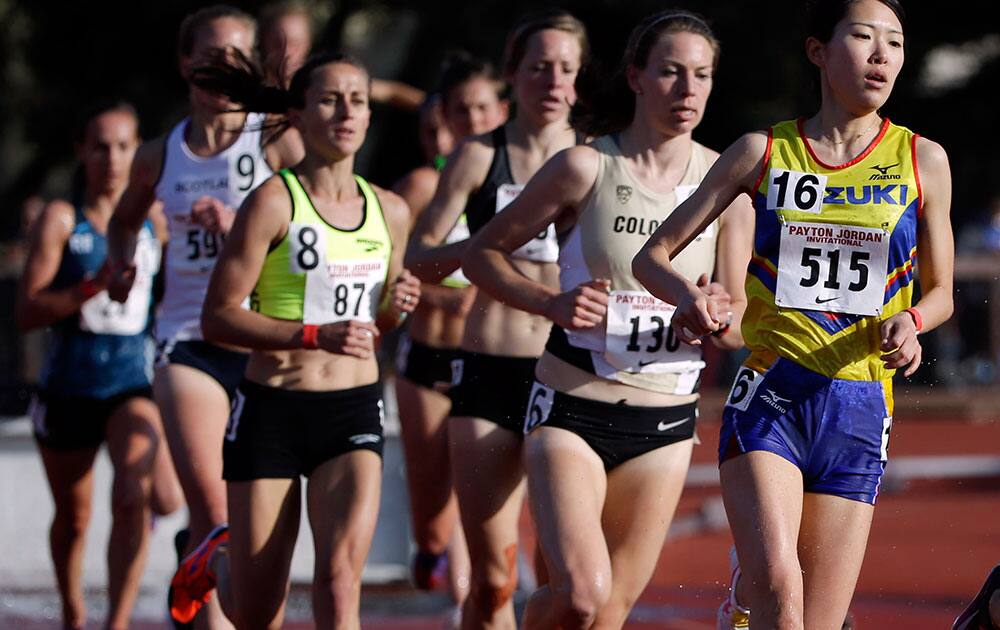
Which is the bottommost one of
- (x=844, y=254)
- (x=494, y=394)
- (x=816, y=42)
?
(x=494, y=394)

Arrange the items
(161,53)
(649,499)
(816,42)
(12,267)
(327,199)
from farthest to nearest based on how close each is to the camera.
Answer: (161,53), (12,267), (327,199), (649,499), (816,42)

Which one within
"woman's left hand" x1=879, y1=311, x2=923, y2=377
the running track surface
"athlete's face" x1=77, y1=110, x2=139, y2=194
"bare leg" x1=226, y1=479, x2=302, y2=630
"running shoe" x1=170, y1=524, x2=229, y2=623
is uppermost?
"athlete's face" x1=77, y1=110, x2=139, y2=194

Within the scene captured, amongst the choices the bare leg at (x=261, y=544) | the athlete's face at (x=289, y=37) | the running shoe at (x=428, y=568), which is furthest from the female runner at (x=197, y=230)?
the running shoe at (x=428, y=568)

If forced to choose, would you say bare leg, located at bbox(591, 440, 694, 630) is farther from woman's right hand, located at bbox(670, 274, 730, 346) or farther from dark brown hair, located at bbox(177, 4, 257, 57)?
dark brown hair, located at bbox(177, 4, 257, 57)

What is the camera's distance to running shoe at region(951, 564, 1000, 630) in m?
5.14

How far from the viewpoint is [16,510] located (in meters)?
9.59

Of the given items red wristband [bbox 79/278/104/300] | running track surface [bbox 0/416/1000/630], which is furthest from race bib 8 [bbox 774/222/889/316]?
running track surface [bbox 0/416/1000/630]

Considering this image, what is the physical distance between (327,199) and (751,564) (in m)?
2.13

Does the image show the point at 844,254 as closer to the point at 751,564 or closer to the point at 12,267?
the point at 751,564

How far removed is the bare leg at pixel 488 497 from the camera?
19.8 ft

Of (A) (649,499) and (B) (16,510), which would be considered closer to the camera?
(A) (649,499)

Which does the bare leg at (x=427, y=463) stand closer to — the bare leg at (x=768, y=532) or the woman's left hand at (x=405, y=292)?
the woman's left hand at (x=405, y=292)

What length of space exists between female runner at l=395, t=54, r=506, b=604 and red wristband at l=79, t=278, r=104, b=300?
53.9 inches

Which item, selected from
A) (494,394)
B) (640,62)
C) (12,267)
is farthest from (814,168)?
(12,267)
